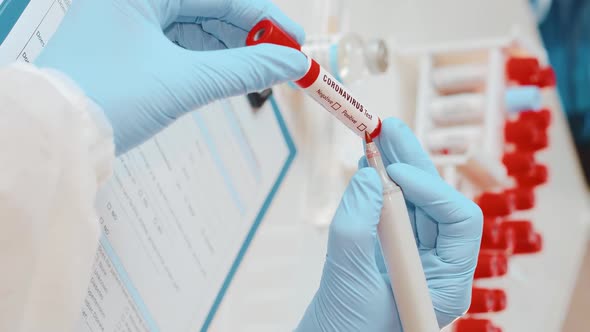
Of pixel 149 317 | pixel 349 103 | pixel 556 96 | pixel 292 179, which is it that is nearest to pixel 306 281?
pixel 292 179

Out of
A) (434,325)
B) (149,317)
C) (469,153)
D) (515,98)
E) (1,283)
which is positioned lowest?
(149,317)

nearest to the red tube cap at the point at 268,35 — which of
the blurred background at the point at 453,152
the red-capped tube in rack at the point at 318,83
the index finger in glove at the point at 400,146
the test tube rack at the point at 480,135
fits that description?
the red-capped tube in rack at the point at 318,83

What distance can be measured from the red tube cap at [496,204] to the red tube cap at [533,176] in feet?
0.49

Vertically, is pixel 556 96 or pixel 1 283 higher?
pixel 556 96

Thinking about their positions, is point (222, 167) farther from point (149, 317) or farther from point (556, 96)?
point (556, 96)

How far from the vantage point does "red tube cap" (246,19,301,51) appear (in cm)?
62

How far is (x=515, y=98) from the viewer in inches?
51.7

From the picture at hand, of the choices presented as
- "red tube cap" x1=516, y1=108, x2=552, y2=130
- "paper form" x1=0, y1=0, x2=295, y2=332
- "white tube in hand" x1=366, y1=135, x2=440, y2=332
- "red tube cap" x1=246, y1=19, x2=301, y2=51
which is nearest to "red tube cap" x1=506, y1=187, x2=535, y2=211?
"red tube cap" x1=516, y1=108, x2=552, y2=130

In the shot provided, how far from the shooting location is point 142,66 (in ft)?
1.75

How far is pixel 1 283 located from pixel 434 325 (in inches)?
16.0

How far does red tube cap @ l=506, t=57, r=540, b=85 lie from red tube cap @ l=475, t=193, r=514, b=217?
0.86 ft

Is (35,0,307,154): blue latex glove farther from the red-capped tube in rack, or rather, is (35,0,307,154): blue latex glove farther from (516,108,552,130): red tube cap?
(516,108,552,130): red tube cap

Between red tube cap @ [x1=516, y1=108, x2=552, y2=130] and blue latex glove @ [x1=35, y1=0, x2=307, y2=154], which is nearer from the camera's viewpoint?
blue latex glove @ [x1=35, y1=0, x2=307, y2=154]

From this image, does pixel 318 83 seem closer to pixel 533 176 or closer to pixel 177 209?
pixel 177 209
